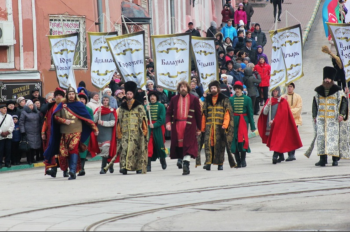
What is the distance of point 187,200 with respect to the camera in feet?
41.4

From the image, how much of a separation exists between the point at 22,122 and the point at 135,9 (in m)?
11.3

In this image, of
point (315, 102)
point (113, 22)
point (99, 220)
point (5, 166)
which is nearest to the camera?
point (99, 220)

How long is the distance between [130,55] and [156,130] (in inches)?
81.2

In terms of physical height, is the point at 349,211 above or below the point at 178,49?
below

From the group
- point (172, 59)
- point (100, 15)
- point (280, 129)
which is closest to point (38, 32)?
point (100, 15)

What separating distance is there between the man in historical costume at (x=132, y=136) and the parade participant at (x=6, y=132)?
425cm

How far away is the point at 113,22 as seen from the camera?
30.1 meters

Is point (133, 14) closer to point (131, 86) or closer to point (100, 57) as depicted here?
point (100, 57)

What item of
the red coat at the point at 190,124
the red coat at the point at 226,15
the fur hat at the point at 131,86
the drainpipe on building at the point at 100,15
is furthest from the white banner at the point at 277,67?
the red coat at the point at 226,15

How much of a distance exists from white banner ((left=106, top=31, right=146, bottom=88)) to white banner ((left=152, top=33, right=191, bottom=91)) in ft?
1.66

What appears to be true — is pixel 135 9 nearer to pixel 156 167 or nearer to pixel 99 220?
pixel 156 167

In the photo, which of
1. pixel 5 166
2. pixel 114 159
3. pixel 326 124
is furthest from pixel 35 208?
pixel 5 166

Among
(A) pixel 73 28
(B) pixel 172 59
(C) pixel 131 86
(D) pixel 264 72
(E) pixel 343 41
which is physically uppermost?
(A) pixel 73 28

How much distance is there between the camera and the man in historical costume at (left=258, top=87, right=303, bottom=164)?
18.9 meters
